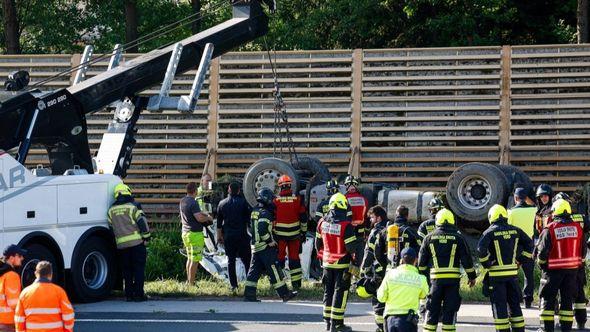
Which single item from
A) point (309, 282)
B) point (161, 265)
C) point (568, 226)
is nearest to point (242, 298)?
point (309, 282)

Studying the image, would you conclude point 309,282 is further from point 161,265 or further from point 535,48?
point 535,48

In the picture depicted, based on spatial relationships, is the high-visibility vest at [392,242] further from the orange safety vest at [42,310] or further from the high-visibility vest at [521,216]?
the orange safety vest at [42,310]

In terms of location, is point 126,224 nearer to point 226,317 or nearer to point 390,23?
point 226,317

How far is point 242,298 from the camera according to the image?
18.3 metres

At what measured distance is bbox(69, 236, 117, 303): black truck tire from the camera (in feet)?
57.6

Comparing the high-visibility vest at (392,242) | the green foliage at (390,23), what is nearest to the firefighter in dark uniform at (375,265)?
the high-visibility vest at (392,242)

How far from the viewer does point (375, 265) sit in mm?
15109

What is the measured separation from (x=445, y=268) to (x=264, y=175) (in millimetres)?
7451

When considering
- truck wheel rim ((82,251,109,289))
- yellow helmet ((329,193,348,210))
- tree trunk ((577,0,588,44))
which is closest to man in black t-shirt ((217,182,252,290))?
truck wheel rim ((82,251,109,289))

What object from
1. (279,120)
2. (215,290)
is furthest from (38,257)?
(279,120)

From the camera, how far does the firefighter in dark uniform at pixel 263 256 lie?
17641 mm

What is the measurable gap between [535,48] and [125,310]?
10.1 m

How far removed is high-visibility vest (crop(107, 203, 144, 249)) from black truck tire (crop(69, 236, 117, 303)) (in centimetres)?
35

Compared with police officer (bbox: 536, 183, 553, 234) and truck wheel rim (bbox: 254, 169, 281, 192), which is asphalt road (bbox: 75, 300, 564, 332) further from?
truck wheel rim (bbox: 254, 169, 281, 192)
